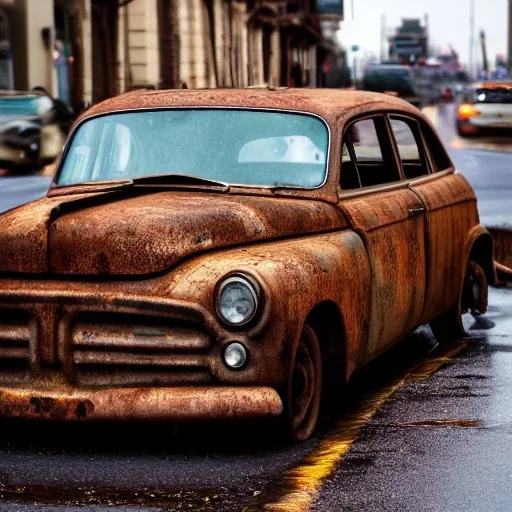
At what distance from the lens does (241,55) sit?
61125 mm

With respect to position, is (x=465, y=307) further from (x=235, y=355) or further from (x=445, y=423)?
(x=235, y=355)

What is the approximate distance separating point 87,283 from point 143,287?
0.79ft

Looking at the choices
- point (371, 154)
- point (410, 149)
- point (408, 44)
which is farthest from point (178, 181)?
point (408, 44)

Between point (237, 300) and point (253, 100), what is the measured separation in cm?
180

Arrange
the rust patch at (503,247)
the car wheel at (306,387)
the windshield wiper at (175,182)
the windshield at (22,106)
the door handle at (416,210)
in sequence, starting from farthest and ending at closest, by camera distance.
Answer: the windshield at (22,106), the rust patch at (503,247), the door handle at (416,210), the windshield wiper at (175,182), the car wheel at (306,387)

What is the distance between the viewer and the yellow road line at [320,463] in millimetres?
5207

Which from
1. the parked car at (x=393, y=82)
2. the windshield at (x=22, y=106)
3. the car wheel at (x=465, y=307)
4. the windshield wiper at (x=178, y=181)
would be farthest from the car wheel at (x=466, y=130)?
the windshield wiper at (x=178, y=181)

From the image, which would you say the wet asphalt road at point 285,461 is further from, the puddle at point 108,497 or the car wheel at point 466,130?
the car wheel at point 466,130

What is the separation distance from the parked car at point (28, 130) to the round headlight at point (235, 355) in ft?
72.4

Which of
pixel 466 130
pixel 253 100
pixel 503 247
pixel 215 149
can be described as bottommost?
pixel 466 130

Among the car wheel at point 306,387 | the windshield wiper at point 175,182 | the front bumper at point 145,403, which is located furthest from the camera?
the windshield wiper at point 175,182

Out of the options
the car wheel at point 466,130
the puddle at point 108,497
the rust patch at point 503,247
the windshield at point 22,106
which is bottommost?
the car wheel at point 466,130

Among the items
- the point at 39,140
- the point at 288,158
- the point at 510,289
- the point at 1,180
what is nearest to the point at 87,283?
the point at 288,158

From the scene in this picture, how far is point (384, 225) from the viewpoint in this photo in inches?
287
